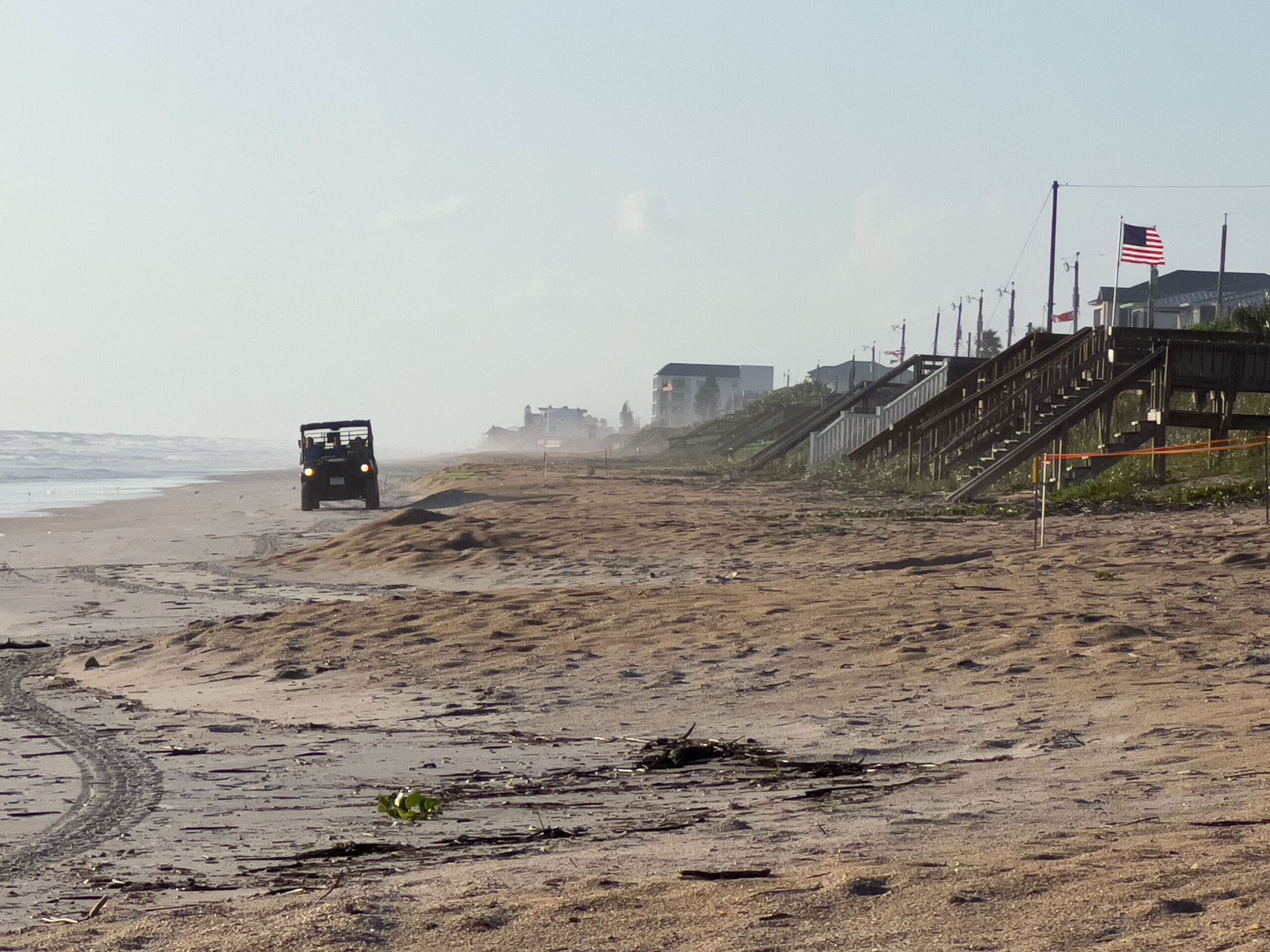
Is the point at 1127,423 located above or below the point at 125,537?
above

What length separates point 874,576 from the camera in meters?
13.0

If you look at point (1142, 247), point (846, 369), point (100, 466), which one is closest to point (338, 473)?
point (1142, 247)

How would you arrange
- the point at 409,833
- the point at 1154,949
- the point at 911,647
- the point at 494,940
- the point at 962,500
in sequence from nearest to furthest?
the point at 1154,949 → the point at 494,940 → the point at 409,833 → the point at 911,647 → the point at 962,500

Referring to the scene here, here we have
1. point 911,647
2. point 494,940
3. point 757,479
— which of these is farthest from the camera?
point 757,479

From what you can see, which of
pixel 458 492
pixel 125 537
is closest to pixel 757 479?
pixel 458 492

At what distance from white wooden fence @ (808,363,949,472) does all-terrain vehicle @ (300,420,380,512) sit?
443 inches

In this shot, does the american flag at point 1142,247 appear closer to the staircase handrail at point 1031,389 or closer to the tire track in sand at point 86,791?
the staircase handrail at point 1031,389


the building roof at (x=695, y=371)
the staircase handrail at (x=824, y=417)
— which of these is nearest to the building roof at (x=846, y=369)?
the building roof at (x=695, y=371)

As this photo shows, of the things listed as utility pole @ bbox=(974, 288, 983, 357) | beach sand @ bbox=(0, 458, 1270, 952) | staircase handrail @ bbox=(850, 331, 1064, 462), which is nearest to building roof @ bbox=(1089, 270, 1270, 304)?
utility pole @ bbox=(974, 288, 983, 357)

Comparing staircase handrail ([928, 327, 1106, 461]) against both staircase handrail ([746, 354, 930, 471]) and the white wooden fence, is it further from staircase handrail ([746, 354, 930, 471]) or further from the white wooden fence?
staircase handrail ([746, 354, 930, 471])

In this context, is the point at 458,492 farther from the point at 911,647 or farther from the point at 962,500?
the point at 911,647

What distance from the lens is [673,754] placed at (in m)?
6.79

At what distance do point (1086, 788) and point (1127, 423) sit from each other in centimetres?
2413

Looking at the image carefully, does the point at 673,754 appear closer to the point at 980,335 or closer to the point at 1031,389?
the point at 1031,389
